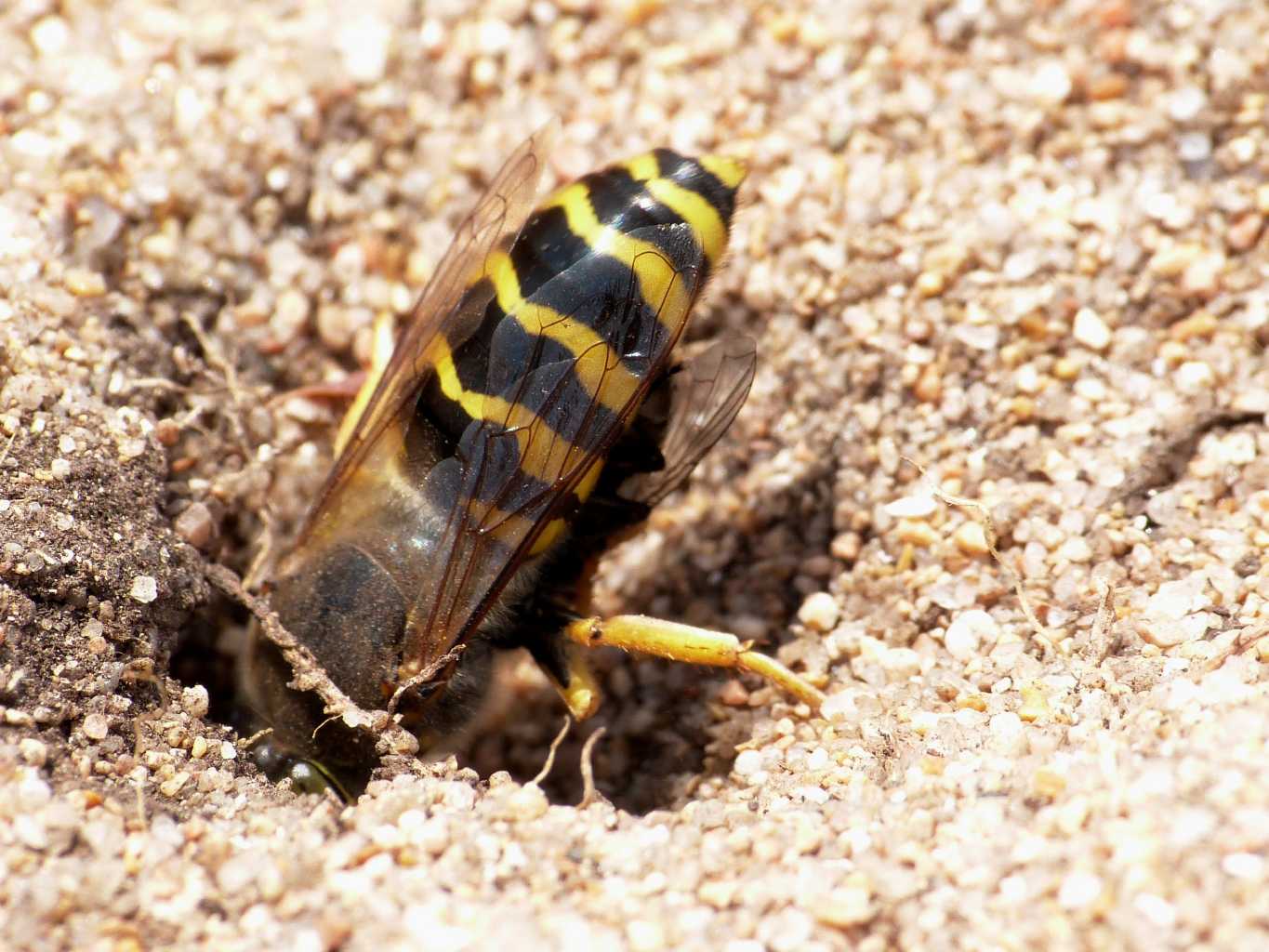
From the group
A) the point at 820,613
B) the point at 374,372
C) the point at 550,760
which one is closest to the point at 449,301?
the point at 374,372

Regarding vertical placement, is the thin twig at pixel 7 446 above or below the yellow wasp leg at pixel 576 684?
above

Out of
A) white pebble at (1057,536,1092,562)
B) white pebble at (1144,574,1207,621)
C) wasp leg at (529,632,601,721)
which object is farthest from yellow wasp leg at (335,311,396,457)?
white pebble at (1144,574,1207,621)

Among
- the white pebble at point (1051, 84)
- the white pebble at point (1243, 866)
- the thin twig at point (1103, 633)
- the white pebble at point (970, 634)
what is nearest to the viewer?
the white pebble at point (1243, 866)

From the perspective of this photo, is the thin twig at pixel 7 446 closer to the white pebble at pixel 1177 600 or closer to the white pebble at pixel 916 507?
the white pebble at pixel 916 507

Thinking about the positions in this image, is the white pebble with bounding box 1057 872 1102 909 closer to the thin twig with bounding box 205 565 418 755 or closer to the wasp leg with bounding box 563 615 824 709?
the wasp leg with bounding box 563 615 824 709

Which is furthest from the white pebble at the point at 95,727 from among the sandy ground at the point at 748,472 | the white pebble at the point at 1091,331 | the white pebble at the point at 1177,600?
the white pebble at the point at 1091,331

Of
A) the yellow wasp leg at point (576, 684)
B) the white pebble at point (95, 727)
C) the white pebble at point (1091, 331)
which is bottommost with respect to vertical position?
the yellow wasp leg at point (576, 684)

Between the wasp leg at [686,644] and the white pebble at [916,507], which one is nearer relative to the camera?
the wasp leg at [686,644]

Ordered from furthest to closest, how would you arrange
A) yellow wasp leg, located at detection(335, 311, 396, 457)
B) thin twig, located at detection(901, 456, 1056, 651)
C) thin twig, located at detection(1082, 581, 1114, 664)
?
yellow wasp leg, located at detection(335, 311, 396, 457) < thin twig, located at detection(901, 456, 1056, 651) < thin twig, located at detection(1082, 581, 1114, 664)

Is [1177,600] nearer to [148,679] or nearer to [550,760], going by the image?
[550,760]
